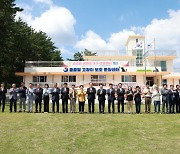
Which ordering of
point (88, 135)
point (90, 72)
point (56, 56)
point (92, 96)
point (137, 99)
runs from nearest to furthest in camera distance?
point (88, 135)
point (137, 99)
point (92, 96)
point (90, 72)
point (56, 56)

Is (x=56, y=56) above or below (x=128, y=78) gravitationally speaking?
above

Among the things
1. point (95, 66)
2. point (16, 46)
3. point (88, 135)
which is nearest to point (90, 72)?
point (95, 66)

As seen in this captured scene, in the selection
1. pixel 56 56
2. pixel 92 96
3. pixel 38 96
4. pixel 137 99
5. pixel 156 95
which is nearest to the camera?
pixel 137 99

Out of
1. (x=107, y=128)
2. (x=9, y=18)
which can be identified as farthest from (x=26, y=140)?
(x=9, y=18)

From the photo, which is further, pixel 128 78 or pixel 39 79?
pixel 39 79

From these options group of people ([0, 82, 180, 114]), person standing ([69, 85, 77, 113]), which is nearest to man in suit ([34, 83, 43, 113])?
group of people ([0, 82, 180, 114])

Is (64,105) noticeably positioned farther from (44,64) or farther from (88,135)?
(44,64)

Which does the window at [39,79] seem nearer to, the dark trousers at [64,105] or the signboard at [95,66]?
the signboard at [95,66]

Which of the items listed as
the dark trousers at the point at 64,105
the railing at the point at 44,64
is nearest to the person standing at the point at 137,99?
the dark trousers at the point at 64,105

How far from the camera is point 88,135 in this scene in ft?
33.9

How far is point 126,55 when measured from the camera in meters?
44.6

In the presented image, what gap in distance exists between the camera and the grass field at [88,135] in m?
8.98

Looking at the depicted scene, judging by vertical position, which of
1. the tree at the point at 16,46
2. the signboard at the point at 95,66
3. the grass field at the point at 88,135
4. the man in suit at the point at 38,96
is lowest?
the grass field at the point at 88,135

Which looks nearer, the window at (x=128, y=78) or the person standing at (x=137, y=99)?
the person standing at (x=137, y=99)
